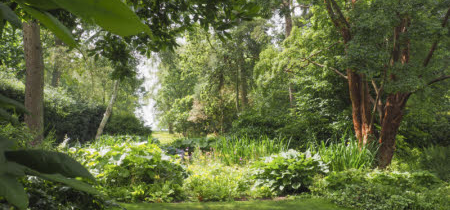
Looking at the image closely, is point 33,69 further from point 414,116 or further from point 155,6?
point 414,116

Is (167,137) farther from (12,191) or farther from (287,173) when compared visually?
(12,191)

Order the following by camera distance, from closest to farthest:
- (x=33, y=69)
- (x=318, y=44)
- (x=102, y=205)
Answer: (x=102, y=205) < (x=33, y=69) < (x=318, y=44)

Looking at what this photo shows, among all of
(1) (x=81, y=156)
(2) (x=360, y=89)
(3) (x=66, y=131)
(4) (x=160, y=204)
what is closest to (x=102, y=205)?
(4) (x=160, y=204)

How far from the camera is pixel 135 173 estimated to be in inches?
190

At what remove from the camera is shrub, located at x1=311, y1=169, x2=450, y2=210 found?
169 inches

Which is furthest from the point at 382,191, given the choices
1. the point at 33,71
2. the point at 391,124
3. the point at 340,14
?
the point at 33,71

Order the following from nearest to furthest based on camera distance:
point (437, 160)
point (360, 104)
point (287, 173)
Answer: point (287, 173)
point (360, 104)
point (437, 160)

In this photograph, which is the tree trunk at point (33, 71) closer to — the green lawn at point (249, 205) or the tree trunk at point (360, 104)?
the green lawn at point (249, 205)

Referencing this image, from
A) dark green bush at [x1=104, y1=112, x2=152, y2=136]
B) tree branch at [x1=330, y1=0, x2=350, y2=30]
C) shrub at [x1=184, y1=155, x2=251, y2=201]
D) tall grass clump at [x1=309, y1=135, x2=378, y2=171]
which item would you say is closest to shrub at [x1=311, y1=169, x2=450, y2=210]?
tall grass clump at [x1=309, y1=135, x2=378, y2=171]

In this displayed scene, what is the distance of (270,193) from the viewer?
5148 millimetres

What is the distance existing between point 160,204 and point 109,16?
13.7ft

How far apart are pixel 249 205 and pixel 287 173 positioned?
3.86 feet

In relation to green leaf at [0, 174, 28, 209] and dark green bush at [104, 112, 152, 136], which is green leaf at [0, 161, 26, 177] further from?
dark green bush at [104, 112, 152, 136]

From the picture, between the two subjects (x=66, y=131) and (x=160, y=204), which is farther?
(x=66, y=131)
